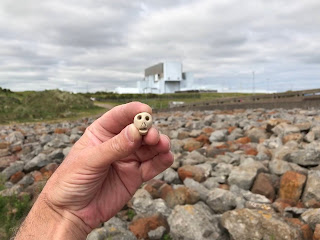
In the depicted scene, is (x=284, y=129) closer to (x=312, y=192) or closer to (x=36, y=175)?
(x=312, y=192)

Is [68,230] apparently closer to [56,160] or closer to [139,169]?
[139,169]

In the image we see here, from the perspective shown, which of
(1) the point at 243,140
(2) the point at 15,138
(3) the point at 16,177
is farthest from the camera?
(2) the point at 15,138

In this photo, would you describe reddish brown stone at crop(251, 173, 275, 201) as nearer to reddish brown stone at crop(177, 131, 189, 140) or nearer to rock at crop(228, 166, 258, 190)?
rock at crop(228, 166, 258, 190)

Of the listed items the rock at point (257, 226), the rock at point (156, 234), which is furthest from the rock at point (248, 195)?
the rock at point (156, 234)

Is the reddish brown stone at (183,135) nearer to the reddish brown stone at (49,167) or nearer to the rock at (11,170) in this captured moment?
the reddish brown stone at (49,167)


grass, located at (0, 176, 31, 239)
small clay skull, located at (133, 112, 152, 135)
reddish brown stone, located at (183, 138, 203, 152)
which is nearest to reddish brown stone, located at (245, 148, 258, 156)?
reddish brown stone, located at (183, 138, 203, 152)

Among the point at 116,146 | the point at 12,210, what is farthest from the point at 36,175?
the point at 116,146
